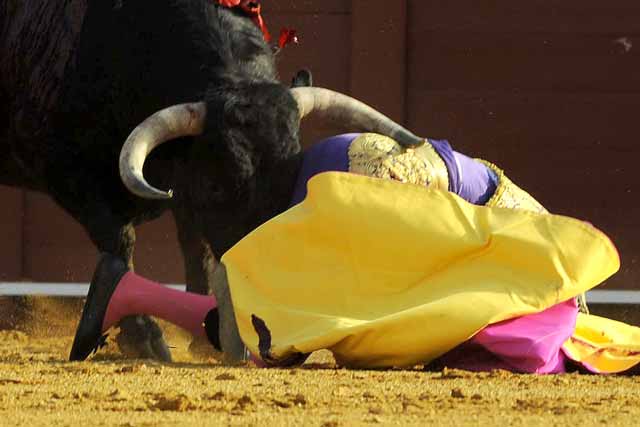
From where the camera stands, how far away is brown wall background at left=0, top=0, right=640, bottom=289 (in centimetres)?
653

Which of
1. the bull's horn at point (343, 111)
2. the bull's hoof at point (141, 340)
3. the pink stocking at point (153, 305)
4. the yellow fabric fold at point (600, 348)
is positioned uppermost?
the bull's horn at point (343, 111)

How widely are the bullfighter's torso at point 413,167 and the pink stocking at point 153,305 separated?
38cm

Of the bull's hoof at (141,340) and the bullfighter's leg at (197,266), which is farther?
the bullfighter's leg at (197,266)

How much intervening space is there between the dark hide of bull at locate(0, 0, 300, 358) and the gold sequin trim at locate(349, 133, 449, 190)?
21cm

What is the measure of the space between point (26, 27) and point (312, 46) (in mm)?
1816

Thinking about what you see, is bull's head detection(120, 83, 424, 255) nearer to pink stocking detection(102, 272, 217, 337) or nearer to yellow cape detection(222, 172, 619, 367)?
pink stocking detection(102, 272, 217, 337)

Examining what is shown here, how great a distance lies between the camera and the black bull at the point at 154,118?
416 cm

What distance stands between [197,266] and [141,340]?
1.24 ft

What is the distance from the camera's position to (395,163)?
4031mm

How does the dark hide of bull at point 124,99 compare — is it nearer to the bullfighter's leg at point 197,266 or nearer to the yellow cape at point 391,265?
the bullfighter's leg at point 197,266

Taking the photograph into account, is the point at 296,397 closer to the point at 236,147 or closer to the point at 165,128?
the point at 236,147

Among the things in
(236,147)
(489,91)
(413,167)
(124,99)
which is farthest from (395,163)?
(489,91)

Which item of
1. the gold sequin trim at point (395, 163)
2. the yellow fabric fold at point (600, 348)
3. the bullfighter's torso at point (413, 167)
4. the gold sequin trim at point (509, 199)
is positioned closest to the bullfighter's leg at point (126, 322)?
the bullfighter's torso at point (413, 167)

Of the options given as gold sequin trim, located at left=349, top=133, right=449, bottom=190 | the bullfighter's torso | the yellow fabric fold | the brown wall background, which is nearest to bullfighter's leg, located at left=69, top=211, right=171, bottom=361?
the bullfighter's torso
